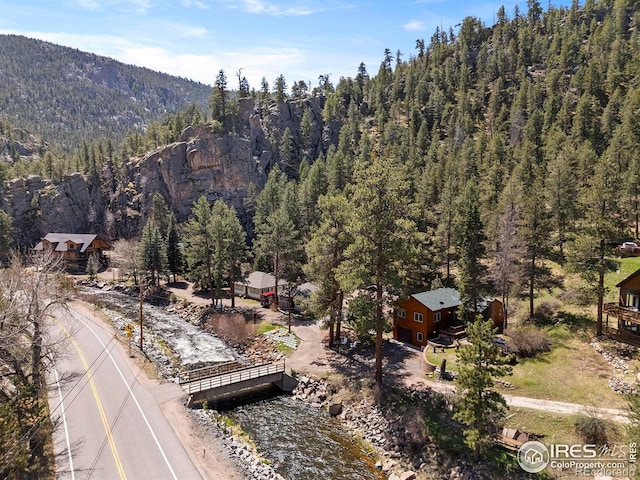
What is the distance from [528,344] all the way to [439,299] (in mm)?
9157

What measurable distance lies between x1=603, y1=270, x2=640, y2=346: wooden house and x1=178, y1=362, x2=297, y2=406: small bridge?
83.6 ft

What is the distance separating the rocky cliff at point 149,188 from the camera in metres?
95.3

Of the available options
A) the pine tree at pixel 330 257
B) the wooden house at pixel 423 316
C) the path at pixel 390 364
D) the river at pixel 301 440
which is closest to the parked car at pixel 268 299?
the path at pixel 390 364

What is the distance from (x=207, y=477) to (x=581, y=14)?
7604 inches

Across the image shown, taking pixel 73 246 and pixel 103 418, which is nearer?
pixel 103 418

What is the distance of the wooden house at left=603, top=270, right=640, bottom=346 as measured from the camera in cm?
3072

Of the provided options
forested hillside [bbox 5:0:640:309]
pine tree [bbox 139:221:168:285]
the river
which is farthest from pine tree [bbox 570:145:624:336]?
pine tree [bbox 139:221:168:285]

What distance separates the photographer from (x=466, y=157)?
2945 inches

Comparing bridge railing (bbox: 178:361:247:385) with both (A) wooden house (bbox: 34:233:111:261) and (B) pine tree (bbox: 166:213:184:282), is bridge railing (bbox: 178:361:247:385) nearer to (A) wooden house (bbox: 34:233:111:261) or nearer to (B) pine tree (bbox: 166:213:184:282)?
(B) pine tree (bbox: 166:213:184:282)

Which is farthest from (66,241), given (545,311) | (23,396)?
(545,311)

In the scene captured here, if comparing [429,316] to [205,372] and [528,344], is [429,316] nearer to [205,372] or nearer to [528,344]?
[528,344]

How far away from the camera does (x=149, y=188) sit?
3841 inches

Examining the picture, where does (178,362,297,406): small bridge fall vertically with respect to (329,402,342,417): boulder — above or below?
above

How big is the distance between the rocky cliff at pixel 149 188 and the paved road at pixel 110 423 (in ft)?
206
